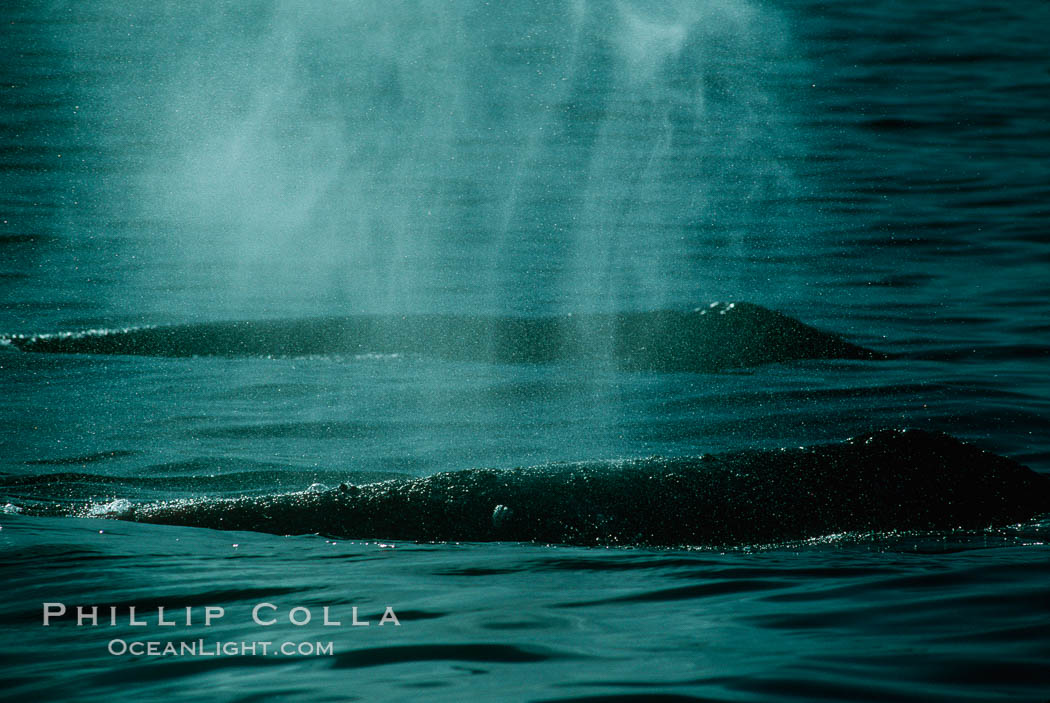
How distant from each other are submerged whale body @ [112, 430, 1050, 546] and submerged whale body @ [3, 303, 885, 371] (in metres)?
3.63

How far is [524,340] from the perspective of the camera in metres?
9.38

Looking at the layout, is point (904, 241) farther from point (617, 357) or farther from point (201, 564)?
point (201, 564)

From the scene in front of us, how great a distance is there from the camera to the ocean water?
356 centimetres

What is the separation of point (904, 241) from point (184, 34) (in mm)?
16237

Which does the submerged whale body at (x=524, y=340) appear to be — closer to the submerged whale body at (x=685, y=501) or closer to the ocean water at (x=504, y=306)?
the ocean water at (x=504, y=306)

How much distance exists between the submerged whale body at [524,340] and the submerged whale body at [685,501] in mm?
3629

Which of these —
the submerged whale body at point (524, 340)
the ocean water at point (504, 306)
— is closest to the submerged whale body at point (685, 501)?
the ocean water at point (504, 306)

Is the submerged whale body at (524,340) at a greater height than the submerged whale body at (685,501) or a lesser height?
greater

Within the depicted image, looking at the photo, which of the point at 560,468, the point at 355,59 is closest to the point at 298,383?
the point at 560,468

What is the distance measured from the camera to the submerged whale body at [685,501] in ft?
15.6

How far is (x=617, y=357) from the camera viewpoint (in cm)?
908

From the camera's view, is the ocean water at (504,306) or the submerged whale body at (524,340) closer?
the ocean water at (504,306)

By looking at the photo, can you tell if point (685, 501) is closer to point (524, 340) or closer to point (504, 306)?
point (524, 340)

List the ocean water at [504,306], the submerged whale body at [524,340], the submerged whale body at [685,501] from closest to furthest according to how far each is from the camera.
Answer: the ocean water at [504,306] < the submerged whale body at [685,501] < the submerged whale body at [524,340]
